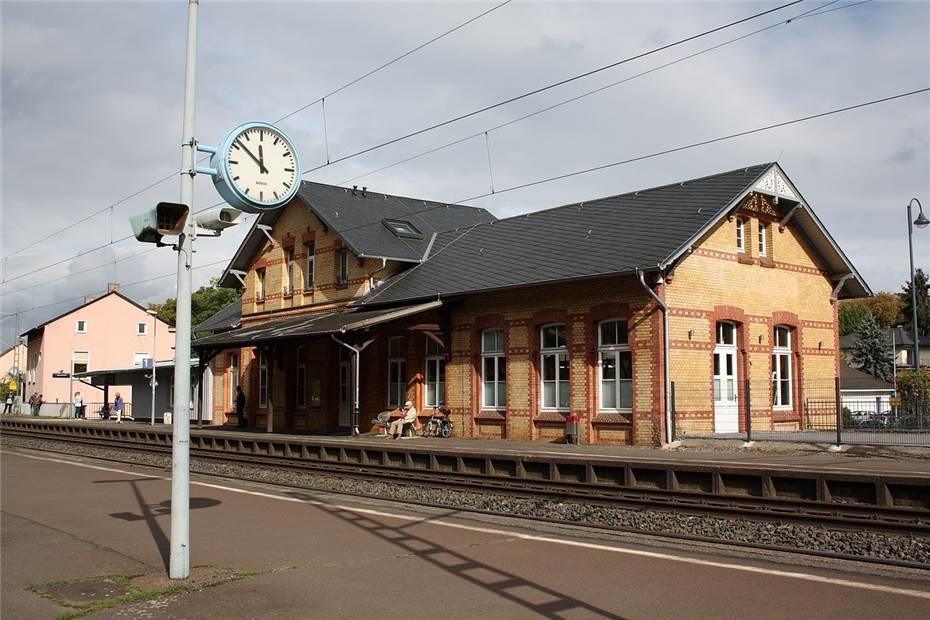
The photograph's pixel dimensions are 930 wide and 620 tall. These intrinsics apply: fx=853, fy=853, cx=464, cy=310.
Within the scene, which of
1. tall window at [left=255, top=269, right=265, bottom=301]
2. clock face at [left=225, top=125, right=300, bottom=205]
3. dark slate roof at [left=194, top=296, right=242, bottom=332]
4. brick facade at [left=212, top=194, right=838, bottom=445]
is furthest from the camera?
dark slate roof at [left=194, top=296, right=242, bottom=332]

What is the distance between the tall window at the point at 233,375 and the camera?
35.8 meters

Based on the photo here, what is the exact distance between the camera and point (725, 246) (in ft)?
69.5

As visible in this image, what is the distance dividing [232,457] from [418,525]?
12508 mm

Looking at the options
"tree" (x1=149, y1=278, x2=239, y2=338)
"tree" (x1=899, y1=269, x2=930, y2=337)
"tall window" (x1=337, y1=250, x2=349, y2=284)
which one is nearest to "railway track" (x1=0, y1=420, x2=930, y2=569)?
"tall window" (x1=337, y1=250, x2=349, y2=284)

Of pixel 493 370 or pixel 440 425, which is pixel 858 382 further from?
pixel 440 425

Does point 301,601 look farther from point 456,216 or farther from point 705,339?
point 456,216

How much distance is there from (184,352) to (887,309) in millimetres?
86037

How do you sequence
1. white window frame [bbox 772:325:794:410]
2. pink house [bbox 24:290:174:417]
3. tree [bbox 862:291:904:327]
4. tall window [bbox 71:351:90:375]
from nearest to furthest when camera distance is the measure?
white window frame [bbox 772:325:794:410] < pink house [bbox 24:290:174:417] < tall window [bbox 71:351:90:375] < tree [bbox 862:291:904:327]

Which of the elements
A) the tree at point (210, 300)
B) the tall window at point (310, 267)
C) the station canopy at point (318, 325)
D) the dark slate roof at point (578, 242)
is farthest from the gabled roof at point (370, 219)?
the tree at point (210, 300)

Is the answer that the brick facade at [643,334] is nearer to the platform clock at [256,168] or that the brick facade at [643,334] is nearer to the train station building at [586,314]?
the train station building at [586,314]

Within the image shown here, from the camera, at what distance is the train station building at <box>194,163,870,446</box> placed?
64.4 ft

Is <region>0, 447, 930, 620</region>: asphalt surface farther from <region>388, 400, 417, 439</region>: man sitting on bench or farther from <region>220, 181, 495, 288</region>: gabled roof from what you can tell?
<region>220, 181, 495, 288</region>: gabled roof

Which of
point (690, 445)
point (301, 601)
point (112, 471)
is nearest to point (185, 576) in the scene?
point (301, 601)

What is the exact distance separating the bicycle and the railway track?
11.3 ft
